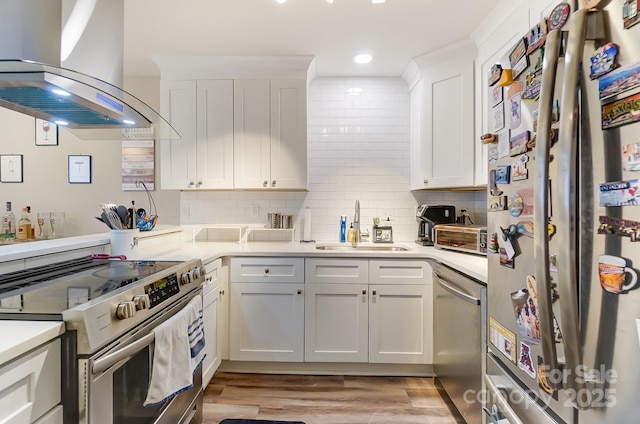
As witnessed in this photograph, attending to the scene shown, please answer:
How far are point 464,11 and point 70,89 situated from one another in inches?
87.6

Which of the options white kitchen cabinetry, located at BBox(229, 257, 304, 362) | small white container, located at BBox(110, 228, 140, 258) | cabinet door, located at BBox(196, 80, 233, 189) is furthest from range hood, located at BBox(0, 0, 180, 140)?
white kitchen cabinetry, located at BBox(229, 257, 304, 362)

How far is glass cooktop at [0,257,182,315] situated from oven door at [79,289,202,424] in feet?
0.60

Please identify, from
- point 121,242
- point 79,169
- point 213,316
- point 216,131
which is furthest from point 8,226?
point 213,316

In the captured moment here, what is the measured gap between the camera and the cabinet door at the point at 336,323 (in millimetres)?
2379

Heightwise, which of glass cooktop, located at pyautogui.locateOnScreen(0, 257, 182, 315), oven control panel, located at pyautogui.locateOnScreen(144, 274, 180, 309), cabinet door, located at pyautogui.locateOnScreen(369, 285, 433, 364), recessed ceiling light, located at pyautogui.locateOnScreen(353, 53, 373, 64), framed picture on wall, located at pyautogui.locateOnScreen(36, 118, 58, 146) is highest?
recessed ceiling light, located at pyautogui.locateOnScreen(353, 53, 373, 64)

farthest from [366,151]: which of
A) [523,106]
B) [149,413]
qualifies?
[149,413]

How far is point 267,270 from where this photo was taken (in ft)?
7.86

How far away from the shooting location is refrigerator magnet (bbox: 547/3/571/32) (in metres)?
0.83

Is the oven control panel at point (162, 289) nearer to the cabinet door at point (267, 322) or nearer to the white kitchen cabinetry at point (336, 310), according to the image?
the cabinet door at point (267, 322)

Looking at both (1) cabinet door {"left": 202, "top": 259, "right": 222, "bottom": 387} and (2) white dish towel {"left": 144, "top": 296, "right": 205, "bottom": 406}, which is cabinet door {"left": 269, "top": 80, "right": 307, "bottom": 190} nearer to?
(1) cabinet door {"left": 202, "top": 259, "right": 222, "bottom": 387}

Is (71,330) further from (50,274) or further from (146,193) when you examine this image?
(146,193)

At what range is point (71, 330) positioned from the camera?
0.90 metres

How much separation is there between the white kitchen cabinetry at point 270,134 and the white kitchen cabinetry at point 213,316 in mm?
862

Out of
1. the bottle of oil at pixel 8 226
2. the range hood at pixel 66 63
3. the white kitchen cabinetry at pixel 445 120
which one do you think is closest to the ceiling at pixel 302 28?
the white kitchen cabinetry at pixel 445 120
